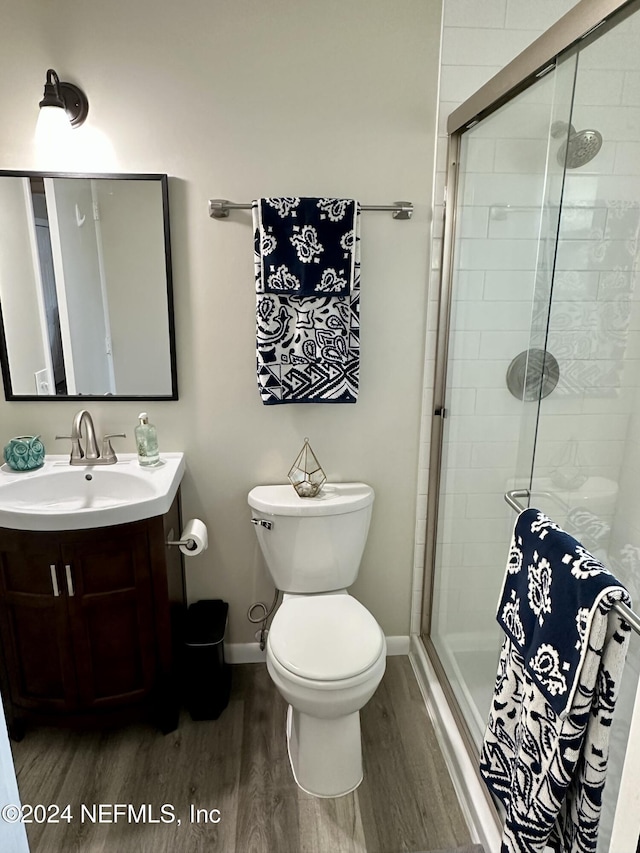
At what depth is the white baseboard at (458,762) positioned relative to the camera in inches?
58.6

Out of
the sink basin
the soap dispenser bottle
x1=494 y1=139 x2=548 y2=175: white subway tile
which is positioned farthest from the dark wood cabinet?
x1=494 y1=139 x2=548 y2=175: white subway tile

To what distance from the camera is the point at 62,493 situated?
187 cm

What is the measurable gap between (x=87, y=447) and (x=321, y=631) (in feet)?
3.32

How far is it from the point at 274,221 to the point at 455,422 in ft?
3.01

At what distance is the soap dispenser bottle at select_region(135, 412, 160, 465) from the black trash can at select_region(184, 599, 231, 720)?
62cm

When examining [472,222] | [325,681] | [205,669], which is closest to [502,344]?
[472,222]

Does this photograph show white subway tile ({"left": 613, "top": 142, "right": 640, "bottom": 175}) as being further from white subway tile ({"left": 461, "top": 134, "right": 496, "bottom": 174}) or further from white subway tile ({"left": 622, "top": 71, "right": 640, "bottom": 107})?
white subway tile ({"left": 461, "top": 134, "right": 496, "bottom": 174})

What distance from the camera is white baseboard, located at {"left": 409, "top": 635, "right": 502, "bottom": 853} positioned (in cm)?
149

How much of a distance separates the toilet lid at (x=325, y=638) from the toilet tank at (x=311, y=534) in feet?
0.34

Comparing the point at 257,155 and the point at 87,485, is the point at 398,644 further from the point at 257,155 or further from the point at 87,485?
the point at 257,155

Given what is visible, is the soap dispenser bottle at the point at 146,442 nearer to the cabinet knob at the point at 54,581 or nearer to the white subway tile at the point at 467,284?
the cabinet knob at the point at 54,581

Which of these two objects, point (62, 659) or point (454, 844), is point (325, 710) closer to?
point (454, 844)

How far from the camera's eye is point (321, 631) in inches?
67.2

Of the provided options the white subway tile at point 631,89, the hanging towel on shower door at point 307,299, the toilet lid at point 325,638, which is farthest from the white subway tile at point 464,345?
the toilet lid at point 325,638
